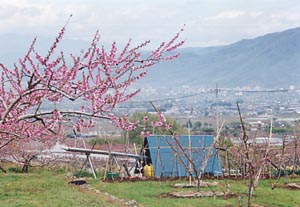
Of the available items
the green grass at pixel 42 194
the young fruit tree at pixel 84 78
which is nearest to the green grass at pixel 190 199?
the green grass at pixel 42 194

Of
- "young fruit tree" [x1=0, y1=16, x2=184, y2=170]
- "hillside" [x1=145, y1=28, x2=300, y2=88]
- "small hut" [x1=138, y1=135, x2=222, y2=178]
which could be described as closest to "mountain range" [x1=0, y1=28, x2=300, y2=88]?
"hillside" [x1=145, y1=28, x2=300, y2=88]

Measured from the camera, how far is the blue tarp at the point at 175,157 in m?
19.0

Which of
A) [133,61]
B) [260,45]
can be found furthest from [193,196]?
[260,45]

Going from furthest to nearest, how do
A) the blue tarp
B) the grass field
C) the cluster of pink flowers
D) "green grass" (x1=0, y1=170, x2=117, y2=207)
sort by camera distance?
the blue tarp < the grass field < "green grass" (x1=0, y1=170, x2=117, y2=207) < the cluster of pink flowers

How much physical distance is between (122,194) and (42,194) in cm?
192

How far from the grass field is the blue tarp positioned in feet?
6.98

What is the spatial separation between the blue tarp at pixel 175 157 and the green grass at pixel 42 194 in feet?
11.2

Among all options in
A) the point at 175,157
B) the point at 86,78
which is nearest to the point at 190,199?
the point at 175,157

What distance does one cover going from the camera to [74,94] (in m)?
5.09

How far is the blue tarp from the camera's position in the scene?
1900 cm

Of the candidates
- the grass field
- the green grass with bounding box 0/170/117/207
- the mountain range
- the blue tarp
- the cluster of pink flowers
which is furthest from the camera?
the mountain range

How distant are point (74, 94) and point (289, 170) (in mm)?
16471

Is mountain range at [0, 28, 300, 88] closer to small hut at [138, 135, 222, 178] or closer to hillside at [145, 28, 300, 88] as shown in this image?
hillside at [145, 28, 300, 88]

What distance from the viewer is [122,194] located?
1387 centimetres
